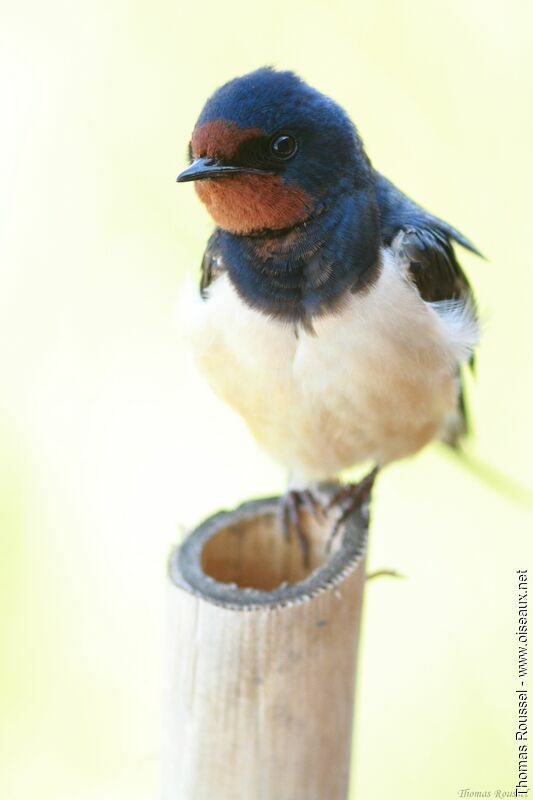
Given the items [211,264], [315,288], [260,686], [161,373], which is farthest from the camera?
[161,373]

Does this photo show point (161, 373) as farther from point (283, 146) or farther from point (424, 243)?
point (283, 146)

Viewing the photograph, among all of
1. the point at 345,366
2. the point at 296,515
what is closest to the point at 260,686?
the point at 296,515

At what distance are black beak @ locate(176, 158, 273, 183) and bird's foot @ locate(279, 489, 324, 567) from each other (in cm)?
52

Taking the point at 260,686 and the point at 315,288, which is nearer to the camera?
the point at 260,686

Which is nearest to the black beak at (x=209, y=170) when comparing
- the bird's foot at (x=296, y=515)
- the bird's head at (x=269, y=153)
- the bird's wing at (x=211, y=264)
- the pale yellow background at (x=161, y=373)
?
the bird's head at (x=269, y=153)

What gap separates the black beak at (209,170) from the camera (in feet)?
5.15

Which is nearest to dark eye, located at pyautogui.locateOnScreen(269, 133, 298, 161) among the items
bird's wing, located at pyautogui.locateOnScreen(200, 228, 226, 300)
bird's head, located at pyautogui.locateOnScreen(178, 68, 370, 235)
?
bird's head, located at pyautogui.locateOnScreen(178, 68, 370, 235)

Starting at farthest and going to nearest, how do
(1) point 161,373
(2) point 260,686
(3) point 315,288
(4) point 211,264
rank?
(1) point 161,373
(4) point 211,264
(3) point 315,288
(2) point 260,686

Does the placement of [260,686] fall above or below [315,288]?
below

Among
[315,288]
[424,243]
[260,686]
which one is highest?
[424,243]

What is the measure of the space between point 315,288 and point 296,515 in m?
0.36

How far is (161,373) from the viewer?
2879mm

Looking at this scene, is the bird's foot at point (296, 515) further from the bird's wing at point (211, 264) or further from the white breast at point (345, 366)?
the bird's wing at point (211, 264)

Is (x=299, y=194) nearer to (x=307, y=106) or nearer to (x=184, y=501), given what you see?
(x=307, y=106)
